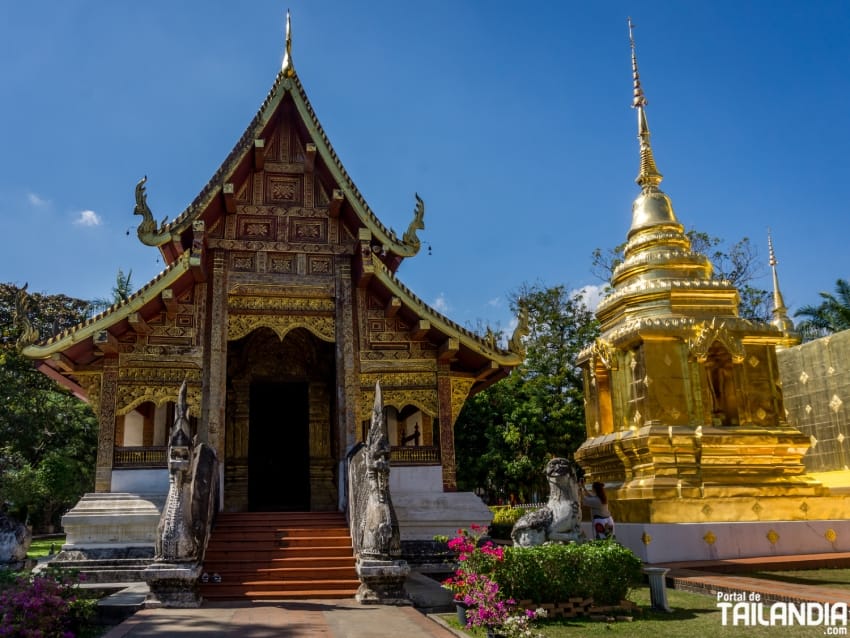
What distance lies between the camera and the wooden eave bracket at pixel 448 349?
10867 mm

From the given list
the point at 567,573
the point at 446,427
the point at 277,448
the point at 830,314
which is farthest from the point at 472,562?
the point at 830,314

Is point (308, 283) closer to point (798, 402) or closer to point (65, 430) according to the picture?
point (798, 402)

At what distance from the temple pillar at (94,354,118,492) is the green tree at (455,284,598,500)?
11.9 m

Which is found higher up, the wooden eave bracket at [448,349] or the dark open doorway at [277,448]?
the wooden eave bracket at [448,349]

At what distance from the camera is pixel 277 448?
45.3 feet

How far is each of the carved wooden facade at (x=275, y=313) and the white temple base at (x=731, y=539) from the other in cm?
280

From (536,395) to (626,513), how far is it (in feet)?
33.1

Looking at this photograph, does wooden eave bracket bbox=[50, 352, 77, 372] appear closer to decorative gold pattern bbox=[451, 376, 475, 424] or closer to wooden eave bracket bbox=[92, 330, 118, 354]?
wooden eave bracket bbox=[92, 330, 118, 354]

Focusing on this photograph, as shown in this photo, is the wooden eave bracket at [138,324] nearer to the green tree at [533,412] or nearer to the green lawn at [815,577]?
the green lawn at [815,577]

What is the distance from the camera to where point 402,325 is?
1143 cm

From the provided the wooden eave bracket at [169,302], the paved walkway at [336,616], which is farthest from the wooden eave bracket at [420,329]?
the paved walkway at [336,616]

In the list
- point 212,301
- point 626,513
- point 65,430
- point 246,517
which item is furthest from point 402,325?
point 65,430

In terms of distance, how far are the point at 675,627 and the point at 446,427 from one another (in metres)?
5.45

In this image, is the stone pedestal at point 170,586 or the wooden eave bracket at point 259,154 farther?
the wooden eave bracket at point 259,154
